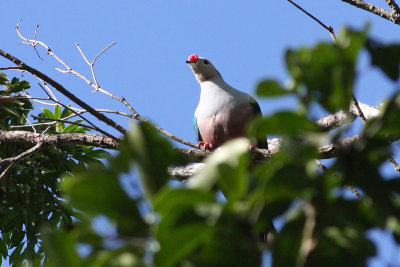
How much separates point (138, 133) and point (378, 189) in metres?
0.25

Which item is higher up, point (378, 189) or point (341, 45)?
point (341, 45)

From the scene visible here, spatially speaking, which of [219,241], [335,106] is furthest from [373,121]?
[219,241]

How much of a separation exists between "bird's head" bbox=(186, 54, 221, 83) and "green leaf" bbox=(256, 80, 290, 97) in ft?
16.7

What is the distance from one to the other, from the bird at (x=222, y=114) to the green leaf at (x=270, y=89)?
3924mm

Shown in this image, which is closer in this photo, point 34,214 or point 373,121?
point 373,121

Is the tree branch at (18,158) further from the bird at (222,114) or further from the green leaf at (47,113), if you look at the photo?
the bird at (222,114)

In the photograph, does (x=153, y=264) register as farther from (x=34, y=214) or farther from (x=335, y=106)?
(x=34, y=214)

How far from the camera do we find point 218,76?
5.69m

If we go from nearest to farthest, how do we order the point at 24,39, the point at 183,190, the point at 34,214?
the point at 183,190 → the point at 34,214 → the point at 24,39

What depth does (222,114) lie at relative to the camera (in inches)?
190

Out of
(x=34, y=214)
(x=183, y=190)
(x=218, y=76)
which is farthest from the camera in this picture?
(x=218, y=76)

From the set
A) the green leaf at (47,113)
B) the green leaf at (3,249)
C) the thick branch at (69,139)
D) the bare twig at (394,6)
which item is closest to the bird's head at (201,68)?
the green leaf at (47,113)

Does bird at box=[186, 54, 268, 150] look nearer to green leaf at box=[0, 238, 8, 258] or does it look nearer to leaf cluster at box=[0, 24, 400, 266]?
green leaf at box=[0, 238, 8, 258]

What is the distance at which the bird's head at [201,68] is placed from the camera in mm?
5711
